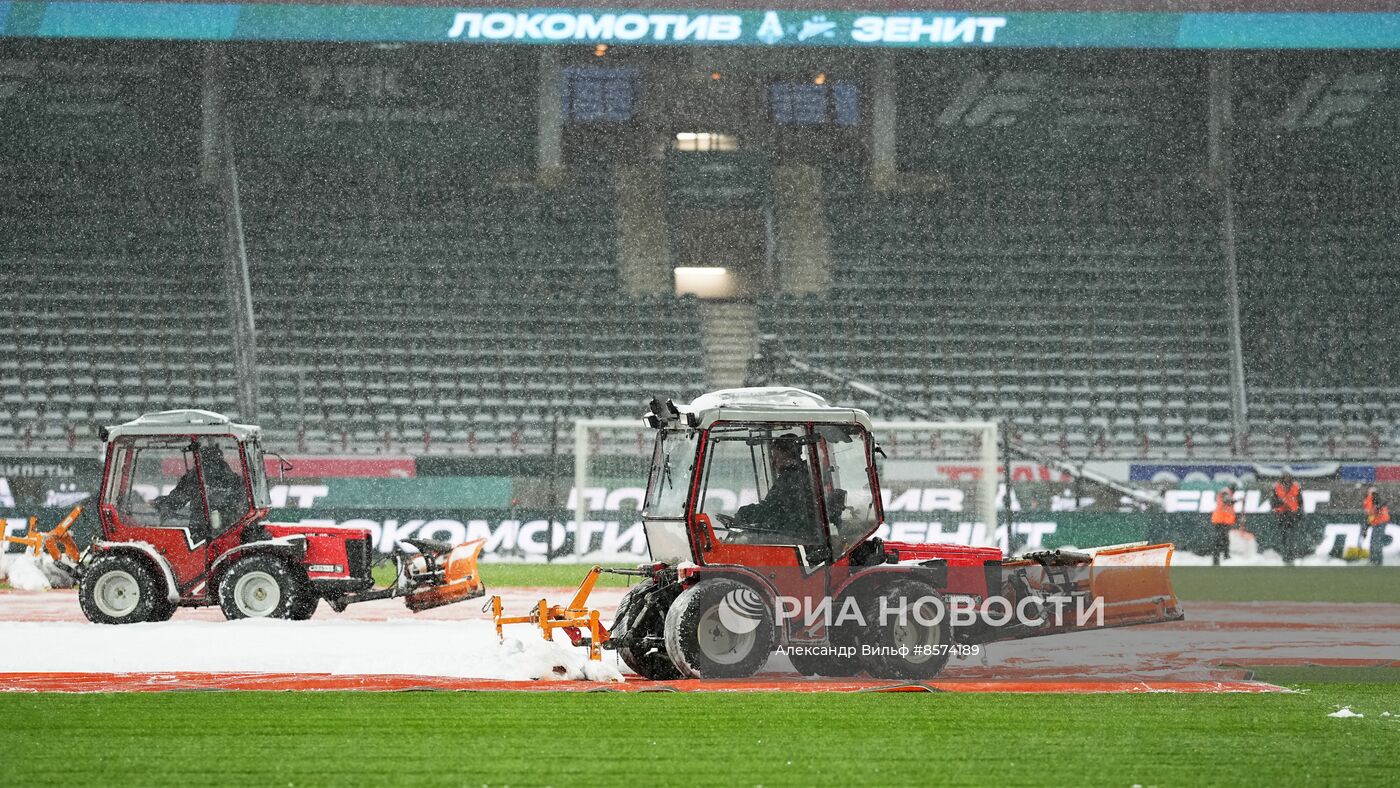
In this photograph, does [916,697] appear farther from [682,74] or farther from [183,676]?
[682,74]

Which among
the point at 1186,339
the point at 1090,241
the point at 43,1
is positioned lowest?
the point at 1186,339

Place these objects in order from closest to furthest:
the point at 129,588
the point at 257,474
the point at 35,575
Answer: the point at 129,588 < the point at 257,474 < the point at 35,575

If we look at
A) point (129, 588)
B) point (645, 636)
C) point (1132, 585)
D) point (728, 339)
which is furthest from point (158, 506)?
point (728, 339)

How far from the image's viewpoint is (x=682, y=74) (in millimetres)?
29844

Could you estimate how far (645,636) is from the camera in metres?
8.87

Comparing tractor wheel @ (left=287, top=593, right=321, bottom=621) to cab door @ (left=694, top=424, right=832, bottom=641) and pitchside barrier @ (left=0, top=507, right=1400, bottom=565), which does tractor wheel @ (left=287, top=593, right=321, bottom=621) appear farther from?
pitchside barrier @ (left=0, top=507, right=1400, bottom=565)

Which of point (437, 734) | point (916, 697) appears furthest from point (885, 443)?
point (437, 734)

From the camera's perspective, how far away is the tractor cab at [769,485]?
8992mm

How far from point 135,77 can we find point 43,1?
17.4 feet

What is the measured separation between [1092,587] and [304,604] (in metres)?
6.10

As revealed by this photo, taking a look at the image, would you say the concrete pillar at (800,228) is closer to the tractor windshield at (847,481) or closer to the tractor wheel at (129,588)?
the tractor wheel at (129,588)

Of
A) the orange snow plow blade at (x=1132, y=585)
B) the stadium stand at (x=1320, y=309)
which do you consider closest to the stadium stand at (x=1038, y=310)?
the stadium stand at (x=1320, y=309)

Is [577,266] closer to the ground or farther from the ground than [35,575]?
farther from the ground

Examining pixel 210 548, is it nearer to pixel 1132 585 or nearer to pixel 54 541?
pixel 54 541
